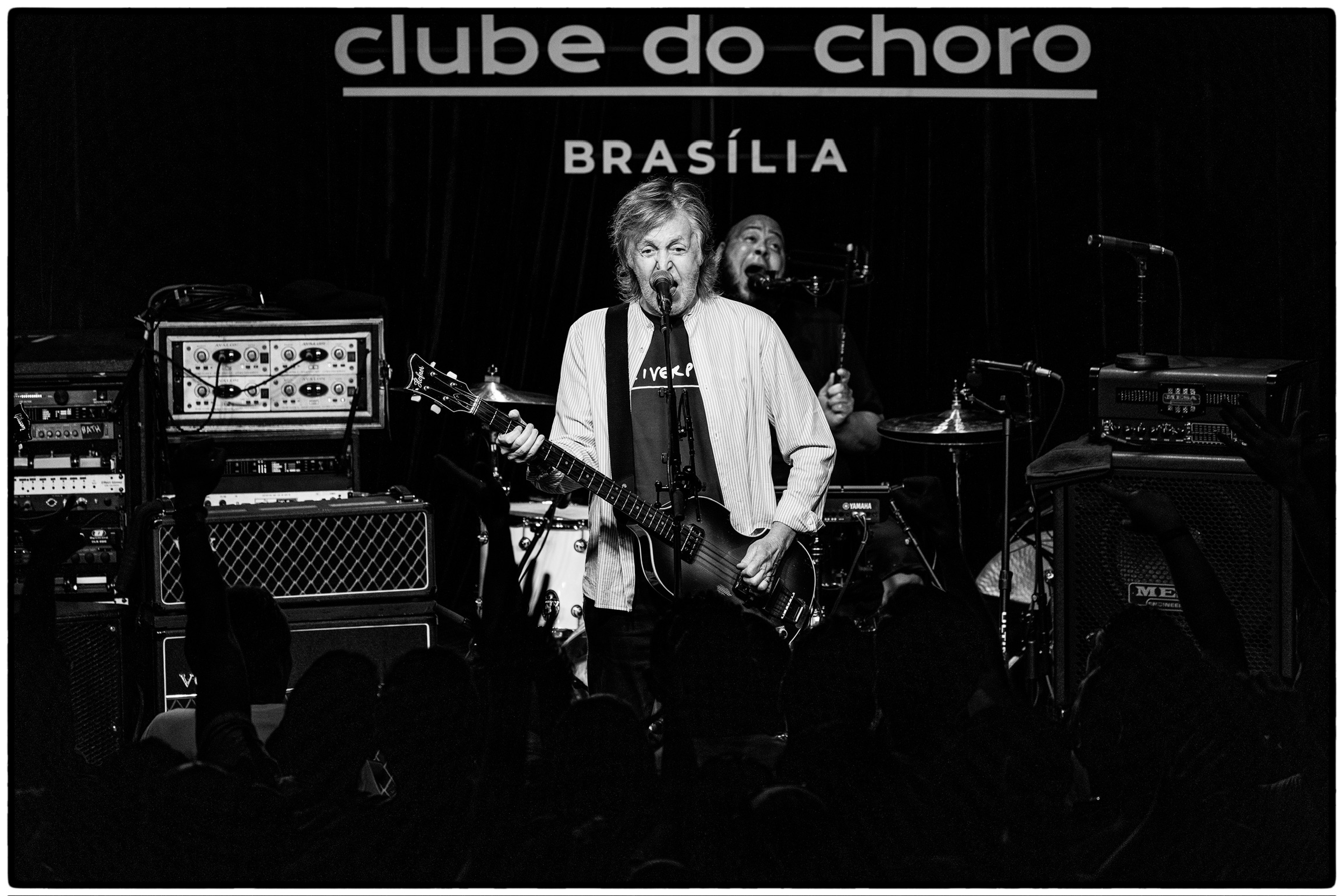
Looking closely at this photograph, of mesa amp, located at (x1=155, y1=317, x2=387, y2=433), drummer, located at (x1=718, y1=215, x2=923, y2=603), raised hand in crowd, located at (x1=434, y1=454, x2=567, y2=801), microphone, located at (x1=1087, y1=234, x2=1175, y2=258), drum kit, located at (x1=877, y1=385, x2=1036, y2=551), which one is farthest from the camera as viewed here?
drummer, located at (x1=718, y1=215, x2=923, y2=603)

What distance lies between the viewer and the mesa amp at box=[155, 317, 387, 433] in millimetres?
5281

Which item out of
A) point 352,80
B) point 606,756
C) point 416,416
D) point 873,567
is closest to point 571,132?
point 352,80

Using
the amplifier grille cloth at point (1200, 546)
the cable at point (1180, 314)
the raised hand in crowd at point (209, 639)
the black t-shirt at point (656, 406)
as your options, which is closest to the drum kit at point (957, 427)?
the cable at point (1180, 314)

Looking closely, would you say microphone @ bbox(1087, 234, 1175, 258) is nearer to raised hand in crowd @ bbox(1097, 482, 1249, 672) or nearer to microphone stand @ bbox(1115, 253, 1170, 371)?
microphone stand @ bbox(1115, 253, 1170, 371)

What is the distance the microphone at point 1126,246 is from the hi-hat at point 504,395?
7.19 feet

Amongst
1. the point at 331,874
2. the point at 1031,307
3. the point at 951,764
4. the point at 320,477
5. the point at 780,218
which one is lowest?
the point at 331,874

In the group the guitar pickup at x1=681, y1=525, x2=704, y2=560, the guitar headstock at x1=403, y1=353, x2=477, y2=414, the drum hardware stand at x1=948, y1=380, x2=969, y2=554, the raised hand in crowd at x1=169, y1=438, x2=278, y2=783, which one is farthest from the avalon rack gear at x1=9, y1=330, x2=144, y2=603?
the drum hardware stand at x1=948, y1=380, x2=969, y2=554

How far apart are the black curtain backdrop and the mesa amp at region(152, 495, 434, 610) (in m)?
1.07

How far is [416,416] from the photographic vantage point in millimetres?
6895

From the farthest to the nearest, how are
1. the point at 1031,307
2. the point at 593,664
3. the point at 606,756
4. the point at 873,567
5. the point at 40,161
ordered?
the point at 1031,307 < the point at 873,567 < the point at 40,161 < the point at 593,664 < the point at 606,756

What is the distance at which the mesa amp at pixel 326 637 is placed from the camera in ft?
16.1

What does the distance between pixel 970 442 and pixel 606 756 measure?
2.58m

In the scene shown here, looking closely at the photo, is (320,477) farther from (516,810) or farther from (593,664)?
(516,810)

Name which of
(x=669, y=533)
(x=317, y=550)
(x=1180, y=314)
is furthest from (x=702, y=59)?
(x=317, y=550)
